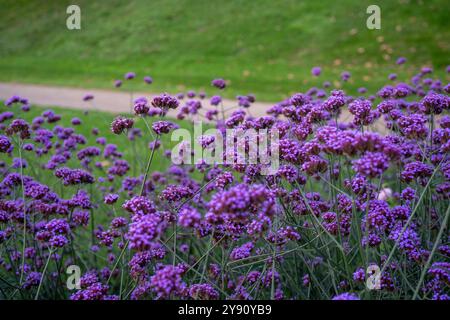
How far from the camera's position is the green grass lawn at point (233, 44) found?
12.0 meters

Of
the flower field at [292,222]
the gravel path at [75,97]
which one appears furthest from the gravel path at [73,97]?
the flower field at [292,222]

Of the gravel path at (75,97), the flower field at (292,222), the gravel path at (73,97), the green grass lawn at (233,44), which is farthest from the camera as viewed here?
the green grass lawn at (233,44)

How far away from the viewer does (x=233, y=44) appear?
1535 centimetres

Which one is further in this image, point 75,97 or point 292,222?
point 75,97

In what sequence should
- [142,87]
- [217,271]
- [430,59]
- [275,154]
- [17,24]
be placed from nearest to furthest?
[275,154] → [217,271] → [430,59] → [142,87] → [17,24]

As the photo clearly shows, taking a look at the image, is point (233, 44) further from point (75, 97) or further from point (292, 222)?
point (292, 222)

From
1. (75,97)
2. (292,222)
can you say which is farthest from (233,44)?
(292,222)

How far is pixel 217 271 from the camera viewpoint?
2.60 m

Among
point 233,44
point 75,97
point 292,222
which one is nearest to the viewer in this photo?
point 292,222

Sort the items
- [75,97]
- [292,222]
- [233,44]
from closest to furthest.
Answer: [292,222] → [75,97] → [233,44]

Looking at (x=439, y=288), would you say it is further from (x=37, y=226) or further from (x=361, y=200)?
(x=37, y=226)

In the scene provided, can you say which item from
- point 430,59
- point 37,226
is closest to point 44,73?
point 430,59

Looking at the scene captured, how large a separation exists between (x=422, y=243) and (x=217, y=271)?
120 centimetres

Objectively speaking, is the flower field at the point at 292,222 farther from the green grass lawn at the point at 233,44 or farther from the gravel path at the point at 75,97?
the green grass lawn at the point at 233,44
